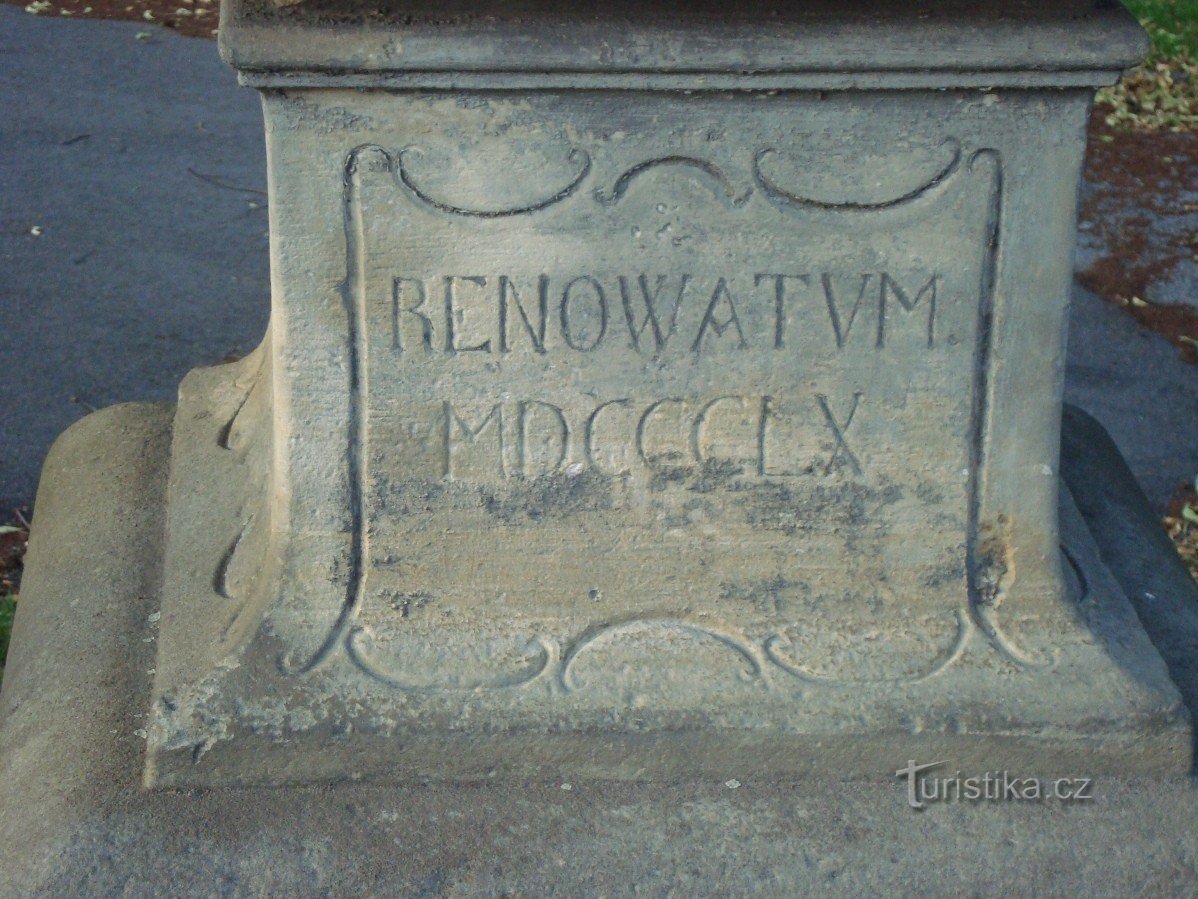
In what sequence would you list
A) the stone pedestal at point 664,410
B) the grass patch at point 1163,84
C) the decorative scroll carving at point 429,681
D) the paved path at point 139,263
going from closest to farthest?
the stone pedestal at point 664,410 < the decorative scroll carving at point 429,681 < the paved path at point 139,263 < the grass patch at point 1163,84

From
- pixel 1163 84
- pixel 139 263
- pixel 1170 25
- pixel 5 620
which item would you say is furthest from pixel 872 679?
pixel 1170 25

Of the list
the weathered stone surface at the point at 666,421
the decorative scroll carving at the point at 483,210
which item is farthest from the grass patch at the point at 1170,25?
the decorative scroll carving at the point at 483,210

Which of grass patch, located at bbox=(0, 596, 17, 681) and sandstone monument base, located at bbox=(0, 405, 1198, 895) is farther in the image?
grass patch, located at bbox=(0, 596, 17, 681)

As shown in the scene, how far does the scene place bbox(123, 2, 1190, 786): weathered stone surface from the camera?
6.36 feet

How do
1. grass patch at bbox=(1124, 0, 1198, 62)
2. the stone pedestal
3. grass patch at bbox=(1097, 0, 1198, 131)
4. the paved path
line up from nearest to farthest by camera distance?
1. the stone pedestal
2. the paved path
3. grass patch at bbox=(1097, 0, 1198, 131)
4. grass patch at bbox=(1124, 0, 1198, 62)

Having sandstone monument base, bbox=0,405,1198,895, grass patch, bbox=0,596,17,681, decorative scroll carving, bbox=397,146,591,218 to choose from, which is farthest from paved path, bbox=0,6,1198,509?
decorative scroll carving, bbox=397,146,591,218

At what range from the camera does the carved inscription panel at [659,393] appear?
198cm

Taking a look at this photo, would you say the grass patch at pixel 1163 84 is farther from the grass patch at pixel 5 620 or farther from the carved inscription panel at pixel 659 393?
the grass patch at pixel 5 620

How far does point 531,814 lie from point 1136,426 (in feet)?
9.33

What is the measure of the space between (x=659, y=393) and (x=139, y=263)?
3416mm

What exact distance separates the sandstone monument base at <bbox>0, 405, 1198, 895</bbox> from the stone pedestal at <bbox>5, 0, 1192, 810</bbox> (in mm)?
43

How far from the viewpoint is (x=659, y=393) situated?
6.88 feet

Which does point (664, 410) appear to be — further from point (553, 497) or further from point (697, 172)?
point (697, 172)

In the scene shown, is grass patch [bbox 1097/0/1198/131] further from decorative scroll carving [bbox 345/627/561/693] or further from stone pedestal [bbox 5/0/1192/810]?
decorative scroll carving [bbox 345/627/561/693]
